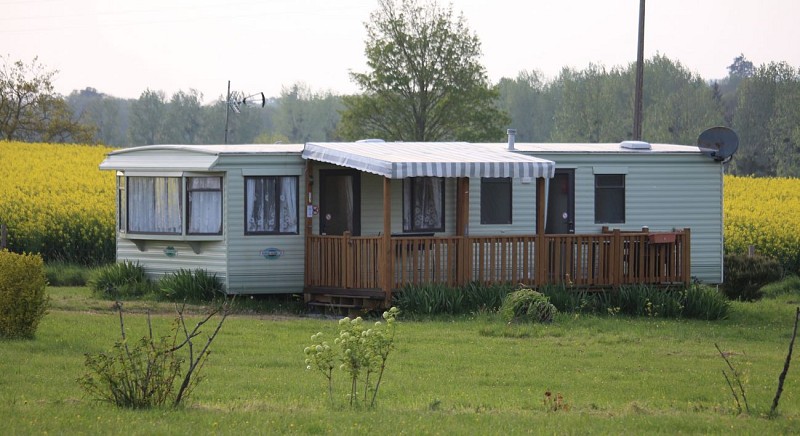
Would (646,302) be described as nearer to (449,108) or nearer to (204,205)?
(204,205)

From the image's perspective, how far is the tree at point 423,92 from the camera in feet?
168

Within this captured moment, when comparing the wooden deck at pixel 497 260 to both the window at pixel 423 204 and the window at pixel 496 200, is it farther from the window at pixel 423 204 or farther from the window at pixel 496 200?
the window at pixel 496 200

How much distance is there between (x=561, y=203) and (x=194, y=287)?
23.3 feet

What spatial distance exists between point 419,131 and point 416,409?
40065 mm

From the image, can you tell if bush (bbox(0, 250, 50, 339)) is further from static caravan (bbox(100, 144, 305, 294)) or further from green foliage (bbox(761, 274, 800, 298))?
green foliage (bbox(761, 274, 800, 298))

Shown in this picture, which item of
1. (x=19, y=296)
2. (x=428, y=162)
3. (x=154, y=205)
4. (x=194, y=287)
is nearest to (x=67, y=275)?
(x=154, y=205)

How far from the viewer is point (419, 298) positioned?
66.6 feet

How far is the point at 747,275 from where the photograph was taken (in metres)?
25.2

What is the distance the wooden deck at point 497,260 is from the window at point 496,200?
1596mm

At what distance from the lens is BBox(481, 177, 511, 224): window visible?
75.5 ft

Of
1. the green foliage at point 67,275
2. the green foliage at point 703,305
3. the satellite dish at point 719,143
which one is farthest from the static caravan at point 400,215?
the green foliage at point 67,275

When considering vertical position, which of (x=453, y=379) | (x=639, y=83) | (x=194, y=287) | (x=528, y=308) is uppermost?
(x=639, y=83)

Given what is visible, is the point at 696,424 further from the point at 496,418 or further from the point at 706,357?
the point at 706,357

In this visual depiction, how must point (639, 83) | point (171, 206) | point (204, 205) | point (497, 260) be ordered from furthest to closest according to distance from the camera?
point (639, 83)
point (171, 206)
point (204, 205)
point (497, 260)
